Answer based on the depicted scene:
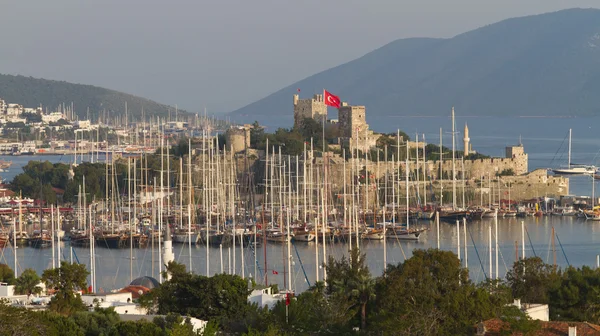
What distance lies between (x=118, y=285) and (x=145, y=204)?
59.4ft

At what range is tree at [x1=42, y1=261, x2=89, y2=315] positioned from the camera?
2212 cm

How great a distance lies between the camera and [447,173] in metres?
59.7

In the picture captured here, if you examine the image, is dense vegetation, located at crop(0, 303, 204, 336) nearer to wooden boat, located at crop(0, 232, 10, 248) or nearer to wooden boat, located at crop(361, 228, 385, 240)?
wooden boat, located at crop(0, 232, 10, 248)

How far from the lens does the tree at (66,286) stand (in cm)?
2212

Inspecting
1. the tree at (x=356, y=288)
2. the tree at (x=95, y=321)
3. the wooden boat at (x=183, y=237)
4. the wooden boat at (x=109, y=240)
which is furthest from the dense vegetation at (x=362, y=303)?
the wooden boat at (x=109, y=240)

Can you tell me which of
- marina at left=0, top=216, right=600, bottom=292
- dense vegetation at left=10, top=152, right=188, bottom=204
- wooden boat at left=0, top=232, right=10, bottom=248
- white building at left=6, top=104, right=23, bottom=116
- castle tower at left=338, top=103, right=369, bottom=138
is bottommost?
marina at left=0, top=216, right=600, bottom=292

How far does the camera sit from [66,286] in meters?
23.2

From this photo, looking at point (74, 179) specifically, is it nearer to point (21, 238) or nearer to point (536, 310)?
point (21, 238)

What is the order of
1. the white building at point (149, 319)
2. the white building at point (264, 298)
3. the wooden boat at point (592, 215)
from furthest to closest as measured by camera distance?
the wooden boat at point (592, 215) → the white building at point (264, 298) → the white building at point (149, 319)

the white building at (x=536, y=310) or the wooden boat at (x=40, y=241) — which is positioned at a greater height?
the wooden boat at (x=40, y=241)

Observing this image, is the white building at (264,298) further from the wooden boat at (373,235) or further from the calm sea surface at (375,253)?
the wooden boat at (373,235)

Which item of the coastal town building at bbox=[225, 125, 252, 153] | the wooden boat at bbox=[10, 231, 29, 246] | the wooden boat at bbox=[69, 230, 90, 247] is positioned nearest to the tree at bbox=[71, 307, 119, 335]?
the wooden boat at bbox=[10, 231, 29, 246]

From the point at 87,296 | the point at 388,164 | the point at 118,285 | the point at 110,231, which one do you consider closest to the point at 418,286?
the point at 87,296

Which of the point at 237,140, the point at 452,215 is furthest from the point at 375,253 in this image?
the point at 237,140
